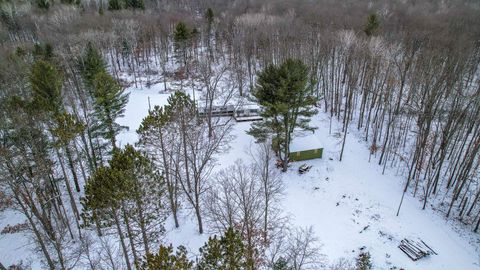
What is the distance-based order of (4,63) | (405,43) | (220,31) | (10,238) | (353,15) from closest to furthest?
(10,238) < (4,63) < (405,43) < (353,15) < (220,31)

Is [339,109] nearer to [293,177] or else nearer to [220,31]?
[293,177]

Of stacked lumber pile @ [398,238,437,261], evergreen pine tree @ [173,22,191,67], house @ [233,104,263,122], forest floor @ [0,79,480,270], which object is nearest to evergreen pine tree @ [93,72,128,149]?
forest floor @ [0,79,480,270]

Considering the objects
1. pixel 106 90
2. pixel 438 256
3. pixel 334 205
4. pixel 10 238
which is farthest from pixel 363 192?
pixel 10 238

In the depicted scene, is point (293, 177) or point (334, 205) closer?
point (334, 205)

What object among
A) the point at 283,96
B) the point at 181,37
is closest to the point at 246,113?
the point at 283,96

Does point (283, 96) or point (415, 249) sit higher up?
point (283, 96)

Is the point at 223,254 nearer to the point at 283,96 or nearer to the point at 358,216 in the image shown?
the point at 283,96

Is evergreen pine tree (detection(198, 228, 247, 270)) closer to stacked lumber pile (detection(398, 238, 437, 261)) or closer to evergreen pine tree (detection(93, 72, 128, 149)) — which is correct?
stacked lumber pile (detection(398, 238, 437, 261))
